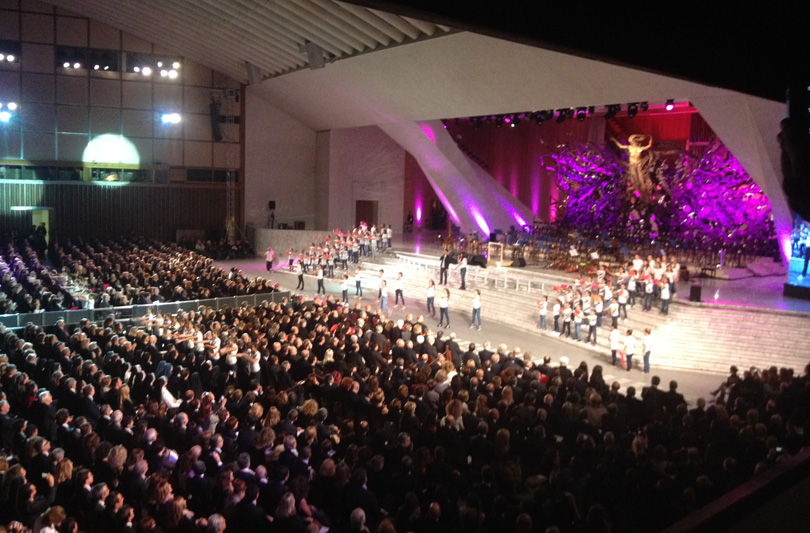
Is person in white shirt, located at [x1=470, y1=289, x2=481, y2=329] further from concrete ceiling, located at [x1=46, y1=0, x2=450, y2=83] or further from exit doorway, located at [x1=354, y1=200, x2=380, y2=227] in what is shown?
exit doorway, located at [x1=354, y1=200, x2=380, y2=227]

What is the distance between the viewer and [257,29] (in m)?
21.0

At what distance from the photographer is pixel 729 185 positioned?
21781 mm

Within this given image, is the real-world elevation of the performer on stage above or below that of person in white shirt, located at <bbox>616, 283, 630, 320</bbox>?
above

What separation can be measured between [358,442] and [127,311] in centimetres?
→ 877

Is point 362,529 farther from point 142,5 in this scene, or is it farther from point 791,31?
point 142,5

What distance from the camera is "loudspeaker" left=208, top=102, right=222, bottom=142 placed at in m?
28.2

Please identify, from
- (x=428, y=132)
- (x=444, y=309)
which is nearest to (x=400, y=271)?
(x=428, y=132)

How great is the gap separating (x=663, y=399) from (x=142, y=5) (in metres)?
20.7

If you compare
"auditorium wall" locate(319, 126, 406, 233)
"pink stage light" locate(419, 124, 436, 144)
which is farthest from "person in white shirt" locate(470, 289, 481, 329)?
"auditorium wall" locate(319, 126, 406, 233)

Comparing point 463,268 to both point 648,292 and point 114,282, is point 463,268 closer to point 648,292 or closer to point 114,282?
point 648,292

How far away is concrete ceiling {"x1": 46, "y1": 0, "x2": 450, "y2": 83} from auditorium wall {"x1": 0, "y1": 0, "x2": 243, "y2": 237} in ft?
3.10

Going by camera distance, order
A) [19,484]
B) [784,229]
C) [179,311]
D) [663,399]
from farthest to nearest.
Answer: [784,229] < [179,311] < [663,399] < [19,484]

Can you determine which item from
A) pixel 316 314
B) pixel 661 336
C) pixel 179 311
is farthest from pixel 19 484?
pixel 661 336

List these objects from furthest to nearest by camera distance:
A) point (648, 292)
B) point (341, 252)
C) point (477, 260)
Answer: point (341, 252) < point (477, 260) < point (648, 292)
